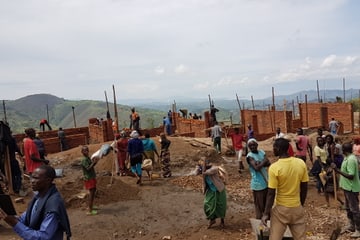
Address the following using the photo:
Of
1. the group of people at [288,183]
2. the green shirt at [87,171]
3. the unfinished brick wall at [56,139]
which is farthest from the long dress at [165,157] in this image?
the unfinished brick wall at [56,139]

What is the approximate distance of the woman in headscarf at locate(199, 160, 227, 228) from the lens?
23.6 ft

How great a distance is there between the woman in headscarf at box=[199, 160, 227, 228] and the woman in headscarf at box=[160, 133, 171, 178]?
4638 millimetres

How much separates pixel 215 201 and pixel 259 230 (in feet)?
7.59

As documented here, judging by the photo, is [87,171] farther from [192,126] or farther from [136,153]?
[192,126]

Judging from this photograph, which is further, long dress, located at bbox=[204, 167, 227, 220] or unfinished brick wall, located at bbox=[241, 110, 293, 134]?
unfinished brick wall, located at bbox=[241, 110, 293, 134]

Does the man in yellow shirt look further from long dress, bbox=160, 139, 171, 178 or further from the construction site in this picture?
long dress, bbox=160, 139, 171, 178

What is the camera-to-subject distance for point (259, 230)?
4996 mm

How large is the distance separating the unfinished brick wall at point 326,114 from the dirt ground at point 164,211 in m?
11.8

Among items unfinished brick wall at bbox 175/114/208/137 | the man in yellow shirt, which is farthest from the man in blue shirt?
unfinished brick wall at bbox 175/114/208/137

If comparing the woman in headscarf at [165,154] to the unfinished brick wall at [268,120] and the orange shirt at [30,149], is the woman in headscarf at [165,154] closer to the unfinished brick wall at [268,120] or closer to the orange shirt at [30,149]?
the orange shirt at [30,149]

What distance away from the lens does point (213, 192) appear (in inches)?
288

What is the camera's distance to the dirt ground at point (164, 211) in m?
7.41

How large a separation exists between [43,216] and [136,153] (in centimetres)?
774

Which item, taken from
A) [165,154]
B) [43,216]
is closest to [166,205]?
[165,154]
